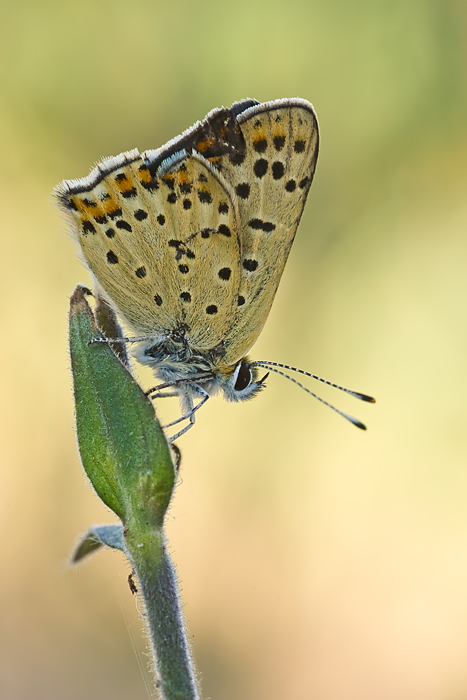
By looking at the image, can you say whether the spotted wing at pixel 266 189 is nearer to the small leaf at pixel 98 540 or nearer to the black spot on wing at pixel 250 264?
the black spot on wing at pixel 250 264

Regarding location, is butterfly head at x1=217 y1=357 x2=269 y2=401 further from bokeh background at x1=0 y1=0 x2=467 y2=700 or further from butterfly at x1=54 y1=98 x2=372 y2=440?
bokeh background at x1=0 y1=0 x2=467 y2=700

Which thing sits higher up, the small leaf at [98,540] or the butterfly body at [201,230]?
the butterfly body at [201,230]

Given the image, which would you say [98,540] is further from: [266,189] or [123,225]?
[266,189]

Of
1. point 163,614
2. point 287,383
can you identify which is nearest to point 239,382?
point 163,614

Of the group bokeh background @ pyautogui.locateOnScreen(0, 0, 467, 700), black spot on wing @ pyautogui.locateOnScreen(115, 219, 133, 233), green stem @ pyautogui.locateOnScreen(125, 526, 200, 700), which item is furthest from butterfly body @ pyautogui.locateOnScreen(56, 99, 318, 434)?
bokeh background @ pyautogui.locateOnScreen(0, 0, 467, 700)

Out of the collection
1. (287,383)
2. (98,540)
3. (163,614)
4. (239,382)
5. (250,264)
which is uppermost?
(287,383)

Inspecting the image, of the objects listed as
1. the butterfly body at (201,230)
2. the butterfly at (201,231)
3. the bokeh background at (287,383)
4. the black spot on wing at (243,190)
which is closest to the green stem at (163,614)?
the butterfly at (201,231)

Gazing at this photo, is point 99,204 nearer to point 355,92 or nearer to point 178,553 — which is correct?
point 178,553

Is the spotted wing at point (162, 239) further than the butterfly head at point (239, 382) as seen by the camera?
No
